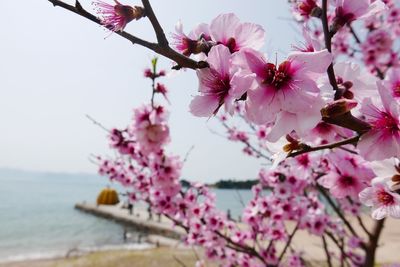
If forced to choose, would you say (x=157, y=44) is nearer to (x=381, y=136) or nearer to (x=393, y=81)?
(x=381, y=136)

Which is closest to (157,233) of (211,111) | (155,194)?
(155,194)

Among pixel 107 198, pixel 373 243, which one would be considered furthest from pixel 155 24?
pixel 107 198

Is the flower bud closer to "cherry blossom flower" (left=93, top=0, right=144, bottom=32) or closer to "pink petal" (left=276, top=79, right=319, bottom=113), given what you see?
"pink petal" (left=276, top=79, right=319, bottom=113)

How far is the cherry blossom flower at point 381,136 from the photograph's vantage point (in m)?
0.72

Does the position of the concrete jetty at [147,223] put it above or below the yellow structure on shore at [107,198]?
below

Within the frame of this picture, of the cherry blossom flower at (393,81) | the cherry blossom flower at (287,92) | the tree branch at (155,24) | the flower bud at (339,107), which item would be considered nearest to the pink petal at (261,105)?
the cherry blossom flower at (287,92)

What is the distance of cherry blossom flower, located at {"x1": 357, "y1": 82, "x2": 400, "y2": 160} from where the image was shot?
2.36 ft

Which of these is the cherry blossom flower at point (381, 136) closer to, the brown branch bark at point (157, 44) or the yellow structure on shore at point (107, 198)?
the brown branch bark at point (157, 44)

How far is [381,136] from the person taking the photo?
2.37ft

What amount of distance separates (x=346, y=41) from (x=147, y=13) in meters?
5.04

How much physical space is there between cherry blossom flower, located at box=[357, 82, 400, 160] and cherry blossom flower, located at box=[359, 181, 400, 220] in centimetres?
38

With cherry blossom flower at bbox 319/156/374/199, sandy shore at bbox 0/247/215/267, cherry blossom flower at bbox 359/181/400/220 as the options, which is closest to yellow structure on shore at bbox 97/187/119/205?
sandy shore at bbox 0/247/215/267

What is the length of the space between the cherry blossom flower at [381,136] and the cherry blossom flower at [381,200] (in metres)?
0.38

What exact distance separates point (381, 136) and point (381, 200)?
18.8 inches
